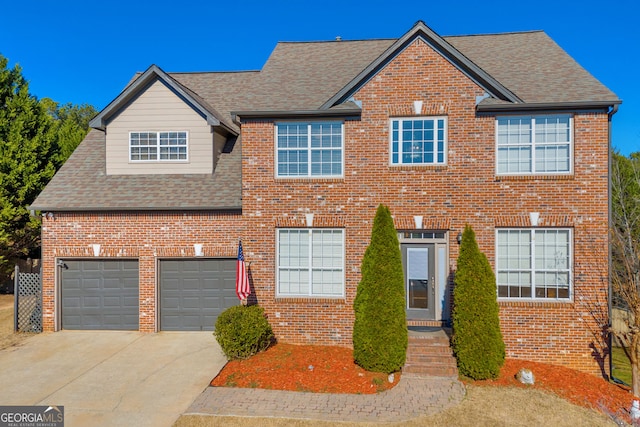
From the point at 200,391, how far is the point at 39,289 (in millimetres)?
7762

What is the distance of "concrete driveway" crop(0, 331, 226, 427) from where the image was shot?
7484 millimetres

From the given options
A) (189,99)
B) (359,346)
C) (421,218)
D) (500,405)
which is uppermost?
(189,99)

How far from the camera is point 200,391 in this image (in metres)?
8.23

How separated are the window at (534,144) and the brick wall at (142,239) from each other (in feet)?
26.0

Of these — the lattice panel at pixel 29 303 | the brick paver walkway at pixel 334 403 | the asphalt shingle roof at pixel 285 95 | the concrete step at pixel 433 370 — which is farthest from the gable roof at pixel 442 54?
the lattice panel at pixel 29 303

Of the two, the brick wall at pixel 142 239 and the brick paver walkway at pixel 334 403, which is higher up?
the brick wall at pixel 142 239

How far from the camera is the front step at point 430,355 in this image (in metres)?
9.20

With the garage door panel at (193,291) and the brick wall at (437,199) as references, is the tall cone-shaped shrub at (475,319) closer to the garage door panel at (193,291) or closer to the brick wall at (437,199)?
the brick wall at (437,199)

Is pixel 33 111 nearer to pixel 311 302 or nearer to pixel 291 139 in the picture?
pixel 291 139

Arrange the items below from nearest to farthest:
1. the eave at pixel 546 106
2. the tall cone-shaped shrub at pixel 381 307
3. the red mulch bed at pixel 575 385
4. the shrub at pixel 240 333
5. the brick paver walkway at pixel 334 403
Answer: the brick paver walkway at pixel 334 403
the red mulch bed at pixel 575 385
the tall cone-shaped shrub at pixel 381 307
the shrub at pixel 240 333
the eave at pixel 546 106

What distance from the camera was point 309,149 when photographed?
11148 mm

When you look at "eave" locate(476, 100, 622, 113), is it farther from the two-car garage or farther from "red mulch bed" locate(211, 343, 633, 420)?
the two-car garage

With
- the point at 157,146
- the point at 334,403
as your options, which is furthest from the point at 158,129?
the point at 334,403

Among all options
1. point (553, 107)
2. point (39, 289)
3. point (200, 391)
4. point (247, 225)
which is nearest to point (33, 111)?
point (39, 289)
